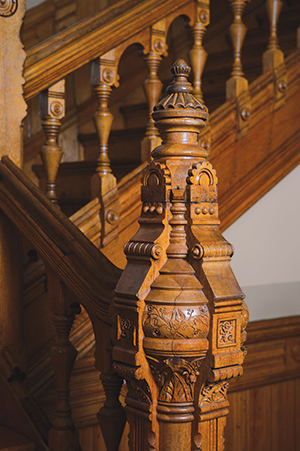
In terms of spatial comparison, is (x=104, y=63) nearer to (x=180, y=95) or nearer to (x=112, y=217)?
(x=112, y=217)

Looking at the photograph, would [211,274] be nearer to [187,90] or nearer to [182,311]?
[182,311]

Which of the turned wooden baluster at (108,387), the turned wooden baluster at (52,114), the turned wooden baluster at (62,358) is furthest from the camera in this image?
the turned wooden baluster at (52,114)

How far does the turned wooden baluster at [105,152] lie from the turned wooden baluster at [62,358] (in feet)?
1.62

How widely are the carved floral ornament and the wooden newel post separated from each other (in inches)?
31.7

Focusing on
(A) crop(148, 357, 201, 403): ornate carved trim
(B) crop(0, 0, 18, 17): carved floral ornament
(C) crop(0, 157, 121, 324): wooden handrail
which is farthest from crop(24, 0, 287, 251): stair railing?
(A) crop(148, 357, 201, 403): ornate carved trim

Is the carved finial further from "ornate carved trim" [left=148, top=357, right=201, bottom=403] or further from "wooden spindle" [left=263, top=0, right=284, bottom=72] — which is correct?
"wooden spindle" [left=263, top=0, right=284, bottom=72]

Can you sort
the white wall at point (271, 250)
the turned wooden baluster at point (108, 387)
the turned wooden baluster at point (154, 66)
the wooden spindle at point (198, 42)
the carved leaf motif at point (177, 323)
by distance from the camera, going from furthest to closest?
the white wall at point (271, 250), the wooden spindle at point (198, 42), the turned wooden baluster at point (154, 66), the turned wooden baluster at point (108, 387), the carved leaf motif at point (177, 323)

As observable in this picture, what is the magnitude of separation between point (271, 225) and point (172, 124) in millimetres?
1230

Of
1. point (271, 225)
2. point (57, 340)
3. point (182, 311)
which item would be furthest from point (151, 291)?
point (271, 225)

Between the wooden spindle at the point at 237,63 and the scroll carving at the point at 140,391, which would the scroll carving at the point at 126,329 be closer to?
the scroll carving at the point at 140,391

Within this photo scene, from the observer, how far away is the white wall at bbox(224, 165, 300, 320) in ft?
6.92

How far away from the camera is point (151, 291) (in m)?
0.97

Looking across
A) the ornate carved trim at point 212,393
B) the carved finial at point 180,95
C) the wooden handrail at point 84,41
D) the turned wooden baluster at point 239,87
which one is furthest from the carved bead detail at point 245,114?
the ornate carved trim at point 212,393

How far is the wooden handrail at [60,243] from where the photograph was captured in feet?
3.82
